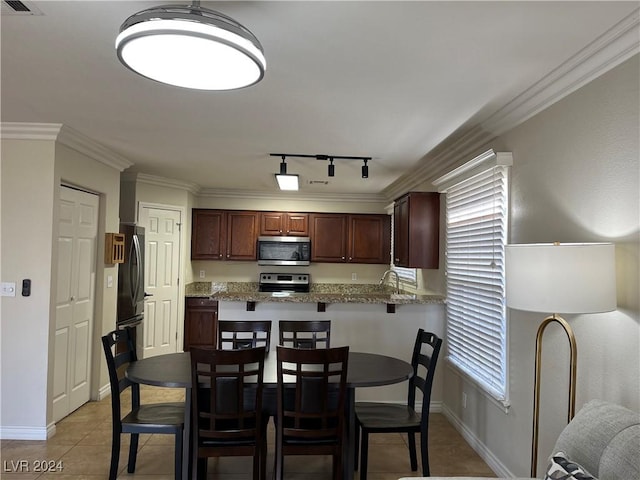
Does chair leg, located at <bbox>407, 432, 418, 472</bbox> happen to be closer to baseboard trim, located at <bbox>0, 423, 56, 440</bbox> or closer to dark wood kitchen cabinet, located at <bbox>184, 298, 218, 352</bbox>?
baseboard trim, located at <bbox>0, 423, 56, 440</bbox>

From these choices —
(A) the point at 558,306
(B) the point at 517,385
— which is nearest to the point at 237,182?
(B) the point at 517,385

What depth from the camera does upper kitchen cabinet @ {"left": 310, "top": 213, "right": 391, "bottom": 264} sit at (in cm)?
639

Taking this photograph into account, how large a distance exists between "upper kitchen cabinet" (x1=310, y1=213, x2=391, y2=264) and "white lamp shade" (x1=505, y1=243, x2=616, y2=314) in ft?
15.4

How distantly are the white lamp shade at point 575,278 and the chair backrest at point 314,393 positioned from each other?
1.05 m

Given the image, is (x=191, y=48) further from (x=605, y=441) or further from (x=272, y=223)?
(x=272, y=223)

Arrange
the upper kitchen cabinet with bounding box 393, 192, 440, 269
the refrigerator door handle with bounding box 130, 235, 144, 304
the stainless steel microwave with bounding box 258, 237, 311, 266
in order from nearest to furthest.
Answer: the upper kitchen cabinet with bounding box 393, 192, 440, 269 < the refrigerator door handle with bounding box 130, 235, 144, 304 < the stainless steel microwave with bounding box 258, 237, 311, 266

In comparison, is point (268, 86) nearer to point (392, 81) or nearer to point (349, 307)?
point (392, 81)

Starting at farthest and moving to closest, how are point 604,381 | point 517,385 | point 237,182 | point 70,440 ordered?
point 237,182 < point 70,440 < point 517,385 < point 604,381

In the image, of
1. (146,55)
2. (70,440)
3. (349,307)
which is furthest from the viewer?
(349,307)

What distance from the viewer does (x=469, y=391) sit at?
133 inches

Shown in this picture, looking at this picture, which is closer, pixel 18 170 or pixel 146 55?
pixel 146 55

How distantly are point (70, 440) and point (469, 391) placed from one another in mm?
3168

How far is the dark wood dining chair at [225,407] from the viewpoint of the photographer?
87.7 inches

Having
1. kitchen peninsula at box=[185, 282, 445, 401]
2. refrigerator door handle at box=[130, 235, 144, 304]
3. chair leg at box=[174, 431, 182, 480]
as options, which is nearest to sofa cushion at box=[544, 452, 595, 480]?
chair leg at box=[174, 431, 182, 480]
